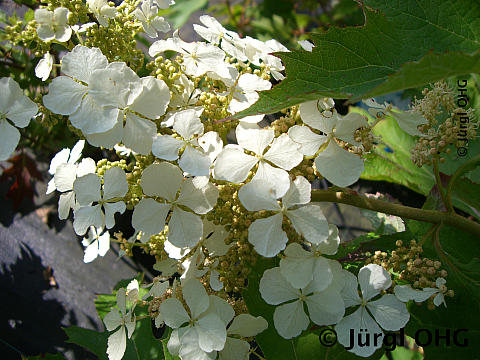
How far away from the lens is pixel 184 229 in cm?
62

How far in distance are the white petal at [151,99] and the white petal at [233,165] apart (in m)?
0.11

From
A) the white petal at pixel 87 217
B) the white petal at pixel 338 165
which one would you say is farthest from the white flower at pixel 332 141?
the white petal at pixel 87 217

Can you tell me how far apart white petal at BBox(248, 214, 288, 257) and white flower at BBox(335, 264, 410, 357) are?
0.45 ft

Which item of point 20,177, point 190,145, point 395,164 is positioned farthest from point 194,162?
point 20,177

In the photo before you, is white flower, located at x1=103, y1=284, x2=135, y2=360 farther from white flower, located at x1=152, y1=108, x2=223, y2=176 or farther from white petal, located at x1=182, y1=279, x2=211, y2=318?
white flower, located at x1=152, y1=108, x2=223, y2=176

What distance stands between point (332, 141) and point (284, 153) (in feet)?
0.25

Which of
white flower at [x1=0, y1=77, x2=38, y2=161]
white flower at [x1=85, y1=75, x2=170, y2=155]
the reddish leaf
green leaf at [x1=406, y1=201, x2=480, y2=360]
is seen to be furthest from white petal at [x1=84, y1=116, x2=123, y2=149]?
the reddish leaf

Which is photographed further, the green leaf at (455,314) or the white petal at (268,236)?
the green leaf at (455,314)

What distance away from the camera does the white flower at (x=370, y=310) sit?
2.14 feet

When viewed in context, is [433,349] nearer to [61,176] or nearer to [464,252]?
[464,252]

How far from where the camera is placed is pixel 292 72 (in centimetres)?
58

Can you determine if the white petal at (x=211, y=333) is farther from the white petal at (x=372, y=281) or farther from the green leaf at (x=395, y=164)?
the green leaf at (x=395, y=164)

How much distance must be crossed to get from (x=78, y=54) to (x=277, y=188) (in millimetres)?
337

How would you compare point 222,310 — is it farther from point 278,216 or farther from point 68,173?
point 68,173
